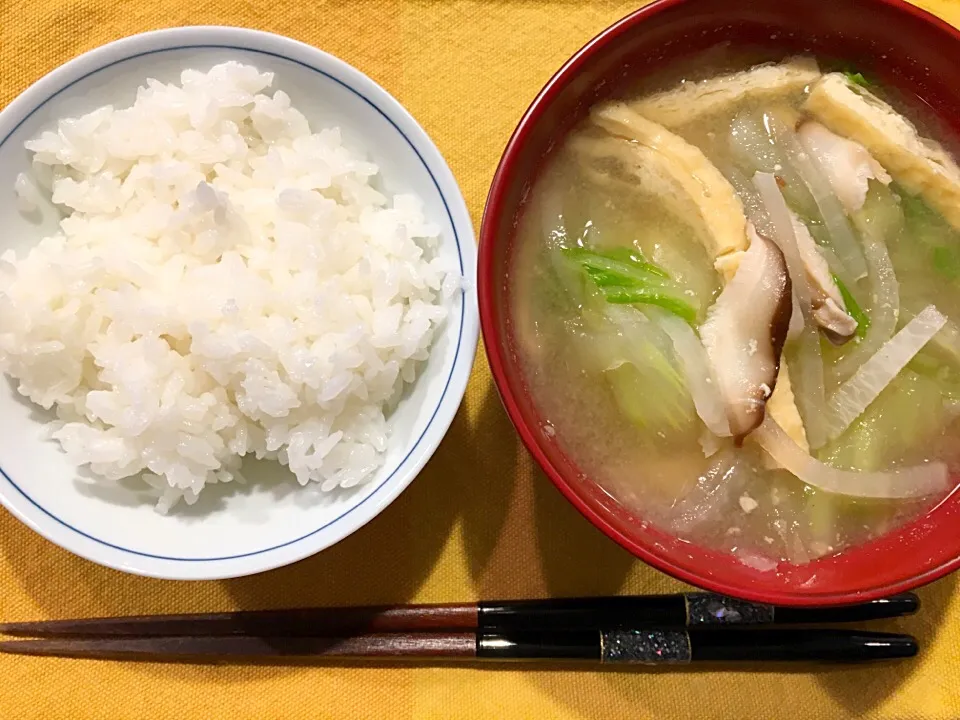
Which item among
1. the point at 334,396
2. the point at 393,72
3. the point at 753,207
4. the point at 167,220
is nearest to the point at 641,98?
the point at 753,207

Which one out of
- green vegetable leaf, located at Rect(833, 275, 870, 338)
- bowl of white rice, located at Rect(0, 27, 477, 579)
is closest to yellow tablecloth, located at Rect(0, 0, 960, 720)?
bowl of white rice, located at Rect(0, 27, 477, 579)

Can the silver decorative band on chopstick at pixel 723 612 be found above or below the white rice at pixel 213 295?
below

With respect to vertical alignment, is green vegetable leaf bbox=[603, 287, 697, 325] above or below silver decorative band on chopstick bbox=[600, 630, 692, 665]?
above

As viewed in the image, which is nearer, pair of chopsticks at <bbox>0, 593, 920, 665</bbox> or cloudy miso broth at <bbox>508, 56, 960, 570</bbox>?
cloudy miso broth at <bbox>508, 56, 960, 570</bbox>

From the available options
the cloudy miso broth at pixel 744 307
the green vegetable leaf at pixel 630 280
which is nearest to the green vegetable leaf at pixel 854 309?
the cloudy miso broth at pixel 744 307

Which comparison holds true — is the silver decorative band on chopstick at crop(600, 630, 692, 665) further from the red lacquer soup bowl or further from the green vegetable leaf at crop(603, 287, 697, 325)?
the green vegetable leaf at crop(603, 287, 697, 325)

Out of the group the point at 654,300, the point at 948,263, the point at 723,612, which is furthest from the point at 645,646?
the point at 948,263

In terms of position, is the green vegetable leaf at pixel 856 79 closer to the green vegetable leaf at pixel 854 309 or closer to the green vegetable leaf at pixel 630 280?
the green vegetable leaf at pixel 854 309

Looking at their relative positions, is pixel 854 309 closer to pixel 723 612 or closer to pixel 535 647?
pixel 723 612
